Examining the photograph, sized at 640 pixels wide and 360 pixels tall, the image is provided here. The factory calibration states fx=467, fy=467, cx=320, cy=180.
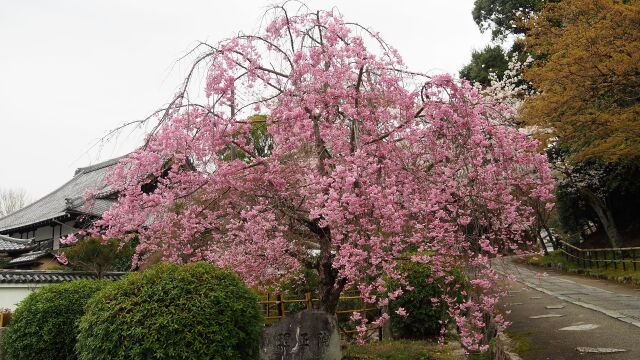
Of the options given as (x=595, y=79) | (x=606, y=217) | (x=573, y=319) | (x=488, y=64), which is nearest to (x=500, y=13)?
(x=488, y=64)

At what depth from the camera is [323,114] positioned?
→ 622 cm

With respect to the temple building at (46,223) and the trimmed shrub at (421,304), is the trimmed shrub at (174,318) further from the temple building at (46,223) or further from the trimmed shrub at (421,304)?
the temple building at (46,223)

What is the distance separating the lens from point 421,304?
9.55 m

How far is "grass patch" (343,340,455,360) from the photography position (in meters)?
7.51

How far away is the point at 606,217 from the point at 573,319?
13285mm

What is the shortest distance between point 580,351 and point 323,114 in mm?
5151

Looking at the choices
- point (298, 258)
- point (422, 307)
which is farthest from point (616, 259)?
point (298, 258)

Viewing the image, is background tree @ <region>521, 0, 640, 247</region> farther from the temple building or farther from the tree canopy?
the temple building

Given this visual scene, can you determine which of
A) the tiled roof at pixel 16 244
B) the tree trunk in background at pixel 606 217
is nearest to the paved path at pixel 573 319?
the tree trunk in background at pixel 606 217

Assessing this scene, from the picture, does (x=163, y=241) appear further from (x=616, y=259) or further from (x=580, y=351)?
(x=616, y=259)

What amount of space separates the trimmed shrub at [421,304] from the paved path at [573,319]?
1245 millimetres

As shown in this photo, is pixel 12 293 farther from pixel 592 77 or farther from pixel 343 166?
pixel 592 77

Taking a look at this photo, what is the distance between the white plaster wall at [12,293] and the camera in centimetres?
1267

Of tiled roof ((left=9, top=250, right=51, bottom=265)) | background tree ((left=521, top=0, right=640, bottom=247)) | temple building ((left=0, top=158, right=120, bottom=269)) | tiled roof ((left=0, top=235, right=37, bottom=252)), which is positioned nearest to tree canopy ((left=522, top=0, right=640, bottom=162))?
background tree ((left=521, top=0, right=640, bottom=247))
